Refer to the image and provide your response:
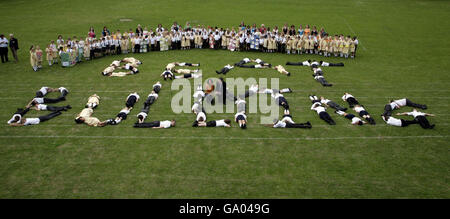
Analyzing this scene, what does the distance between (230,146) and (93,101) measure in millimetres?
7702

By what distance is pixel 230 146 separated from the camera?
1254 cm

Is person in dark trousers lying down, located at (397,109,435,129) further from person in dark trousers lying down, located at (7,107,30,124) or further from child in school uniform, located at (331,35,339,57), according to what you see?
person in dark trousers lying down, located at (7,107,30,124)

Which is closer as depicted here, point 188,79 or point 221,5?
point 188,79

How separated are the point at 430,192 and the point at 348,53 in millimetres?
16198

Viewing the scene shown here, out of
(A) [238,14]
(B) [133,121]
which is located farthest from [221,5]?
(B) [133,121]

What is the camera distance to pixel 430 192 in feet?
32.5

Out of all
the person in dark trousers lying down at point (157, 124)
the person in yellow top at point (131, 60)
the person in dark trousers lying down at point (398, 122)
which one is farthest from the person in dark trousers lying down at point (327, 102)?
the person in yellow top at point (131, 60)

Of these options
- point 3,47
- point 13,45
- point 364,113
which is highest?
point 13,45

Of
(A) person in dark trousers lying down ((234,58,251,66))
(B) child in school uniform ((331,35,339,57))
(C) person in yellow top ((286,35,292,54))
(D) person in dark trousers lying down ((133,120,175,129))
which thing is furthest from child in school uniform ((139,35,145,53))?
(B) child in school uniform ((331,35,339,57))

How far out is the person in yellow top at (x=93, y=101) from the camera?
51.4ft

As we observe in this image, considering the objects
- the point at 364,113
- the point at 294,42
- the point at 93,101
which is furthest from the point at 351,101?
the point at 93,101

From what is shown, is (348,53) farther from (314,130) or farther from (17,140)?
(17,140)

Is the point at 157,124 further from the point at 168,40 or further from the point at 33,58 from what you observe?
the point at 168,40

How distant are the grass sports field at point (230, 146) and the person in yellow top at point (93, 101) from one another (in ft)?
1.21
